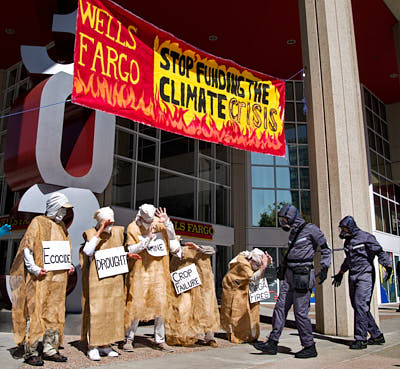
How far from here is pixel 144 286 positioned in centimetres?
534

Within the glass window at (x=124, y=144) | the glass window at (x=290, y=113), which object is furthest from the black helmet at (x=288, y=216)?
the glass window at (x=290, y=113)

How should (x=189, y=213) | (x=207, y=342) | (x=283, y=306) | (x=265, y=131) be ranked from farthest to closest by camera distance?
(x=189, y=213) → (x=265, y=131) → (x=207, y=342) → (x=283, y=306)

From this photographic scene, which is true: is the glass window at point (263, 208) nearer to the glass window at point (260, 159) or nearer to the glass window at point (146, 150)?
the glass window at point (260, 159)

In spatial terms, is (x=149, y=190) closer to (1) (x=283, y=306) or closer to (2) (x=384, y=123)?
(1) (x=283, y=306)

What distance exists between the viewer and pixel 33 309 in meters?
4.37

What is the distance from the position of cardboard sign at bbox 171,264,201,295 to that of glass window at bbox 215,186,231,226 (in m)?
13.4

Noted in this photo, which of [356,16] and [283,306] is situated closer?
[283,306]

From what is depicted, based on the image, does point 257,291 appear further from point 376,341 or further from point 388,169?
point 388,169

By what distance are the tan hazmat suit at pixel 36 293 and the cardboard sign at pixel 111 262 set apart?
1.37 feet

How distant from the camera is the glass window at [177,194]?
56.3 feet

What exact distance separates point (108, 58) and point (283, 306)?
13.3 ft

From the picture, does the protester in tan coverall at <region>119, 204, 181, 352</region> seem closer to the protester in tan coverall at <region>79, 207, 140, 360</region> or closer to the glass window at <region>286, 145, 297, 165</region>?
the protester in tan coverall at <region>79, 207, 140, 360</region>

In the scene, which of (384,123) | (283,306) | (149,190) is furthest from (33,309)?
(384,123)

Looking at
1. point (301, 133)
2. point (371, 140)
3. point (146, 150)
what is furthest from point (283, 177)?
point (146, 150)
